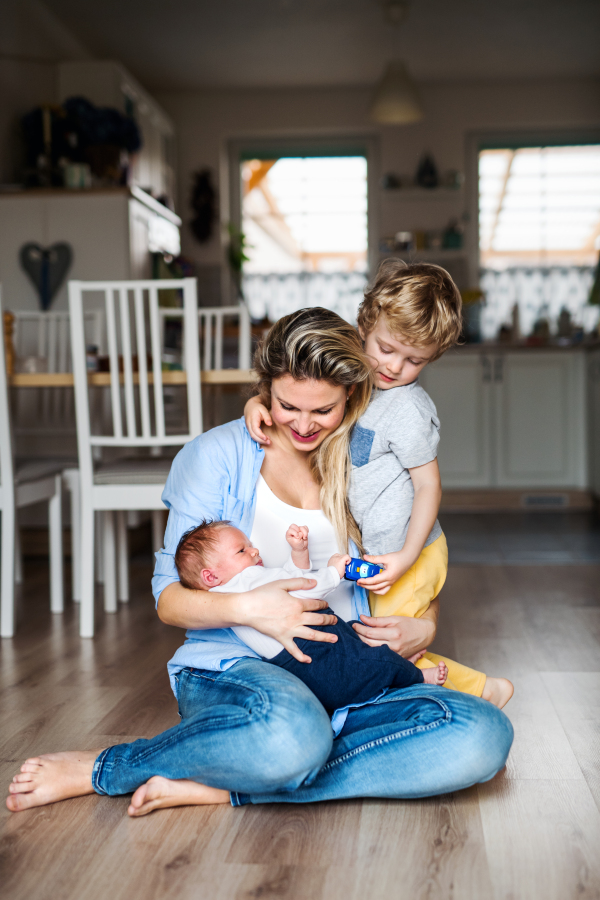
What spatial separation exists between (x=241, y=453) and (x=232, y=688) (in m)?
0.39

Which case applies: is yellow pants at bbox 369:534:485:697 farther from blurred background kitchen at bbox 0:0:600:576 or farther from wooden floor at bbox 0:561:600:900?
blurred background kitchen at bbox 0:0:600:576

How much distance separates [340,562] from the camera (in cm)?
134

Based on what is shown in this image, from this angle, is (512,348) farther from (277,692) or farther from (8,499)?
(277,692)

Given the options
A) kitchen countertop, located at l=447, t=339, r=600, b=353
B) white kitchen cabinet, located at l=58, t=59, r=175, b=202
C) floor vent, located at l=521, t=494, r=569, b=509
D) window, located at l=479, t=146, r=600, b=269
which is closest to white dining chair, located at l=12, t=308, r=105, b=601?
white kitchen cabinet, located at l=58, t=59, r=175, b=202

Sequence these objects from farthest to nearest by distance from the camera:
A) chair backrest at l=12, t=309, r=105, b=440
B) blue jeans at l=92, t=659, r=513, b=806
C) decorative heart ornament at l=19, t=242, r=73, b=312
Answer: decorative heart ornament at l=19, t=242, r=73, b=312 → chair backrest at l=12, t=309, r=105, b=440 → blue jeans at l=92, t=659, r=513, b=806

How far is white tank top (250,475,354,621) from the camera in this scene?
1417 millimetres

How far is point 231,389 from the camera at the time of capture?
10.3 feet

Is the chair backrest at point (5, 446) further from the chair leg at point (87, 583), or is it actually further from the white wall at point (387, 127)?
the white wall at point (387, 127)

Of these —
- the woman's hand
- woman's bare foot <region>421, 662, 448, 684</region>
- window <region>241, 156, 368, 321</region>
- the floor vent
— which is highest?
window <region>241, 156, 368, 321</region>

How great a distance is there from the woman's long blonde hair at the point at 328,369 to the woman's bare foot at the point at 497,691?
0.37 m

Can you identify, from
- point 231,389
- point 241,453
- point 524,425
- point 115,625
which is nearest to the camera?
point 241,453

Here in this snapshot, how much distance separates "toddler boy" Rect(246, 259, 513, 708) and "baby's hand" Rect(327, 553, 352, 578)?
0.12 m

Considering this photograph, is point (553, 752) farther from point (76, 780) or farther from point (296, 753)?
point (76, 780)

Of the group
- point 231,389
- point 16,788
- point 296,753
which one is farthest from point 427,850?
point 231,389
